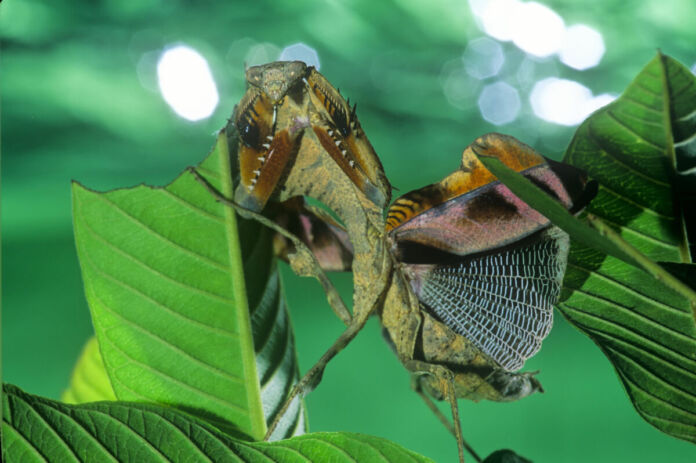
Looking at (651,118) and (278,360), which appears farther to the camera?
(278,360)

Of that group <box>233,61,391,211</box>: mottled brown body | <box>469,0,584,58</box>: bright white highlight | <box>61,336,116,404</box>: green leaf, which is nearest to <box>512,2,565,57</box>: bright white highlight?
<box>469,0,584,58</box>: bright white highlight

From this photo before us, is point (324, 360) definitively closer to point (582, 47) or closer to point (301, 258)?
point (301, 258)

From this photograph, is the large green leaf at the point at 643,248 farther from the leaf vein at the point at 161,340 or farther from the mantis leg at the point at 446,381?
the leaf vein at the point at 161,340

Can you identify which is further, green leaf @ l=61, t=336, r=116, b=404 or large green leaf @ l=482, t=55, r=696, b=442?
green leaf @ l=61, t=336, r=116, b=404

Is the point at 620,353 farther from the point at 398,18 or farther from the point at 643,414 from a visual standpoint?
the point at 398,18

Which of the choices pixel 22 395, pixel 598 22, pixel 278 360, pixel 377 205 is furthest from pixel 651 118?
pixel 22 395

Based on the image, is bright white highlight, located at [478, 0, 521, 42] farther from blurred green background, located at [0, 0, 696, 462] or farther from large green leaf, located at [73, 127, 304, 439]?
large green leaf, located at [73, 127, 304, 439]
